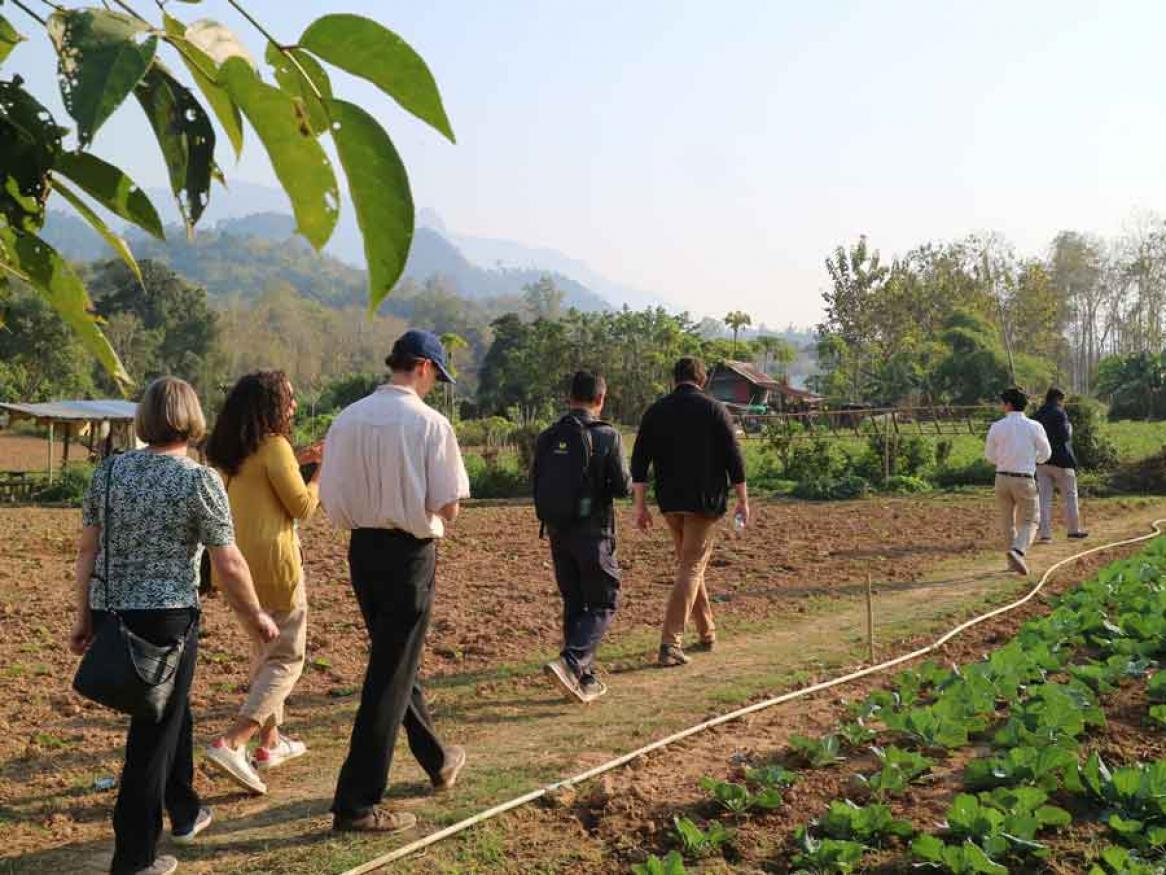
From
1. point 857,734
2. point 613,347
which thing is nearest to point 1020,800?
point 857,734

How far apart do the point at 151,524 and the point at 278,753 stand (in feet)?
5.90

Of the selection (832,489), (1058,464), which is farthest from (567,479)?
(832,489)

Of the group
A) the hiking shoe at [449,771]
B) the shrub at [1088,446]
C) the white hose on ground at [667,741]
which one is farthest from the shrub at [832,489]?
the hiking shoe at [449,771]

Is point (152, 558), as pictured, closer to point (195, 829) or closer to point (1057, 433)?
point (195, 829)

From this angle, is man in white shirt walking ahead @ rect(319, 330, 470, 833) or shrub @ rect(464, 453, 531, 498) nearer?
man in white shirt walking ahead @ rect(319, 330, 470, 833)

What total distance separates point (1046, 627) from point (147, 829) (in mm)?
5220

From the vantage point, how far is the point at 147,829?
3.49 meters

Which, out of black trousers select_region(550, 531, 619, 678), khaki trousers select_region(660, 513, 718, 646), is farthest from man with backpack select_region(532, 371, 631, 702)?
khaki trousers select_region(660, 513, 718, 646)

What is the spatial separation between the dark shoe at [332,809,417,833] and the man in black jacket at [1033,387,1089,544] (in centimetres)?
895

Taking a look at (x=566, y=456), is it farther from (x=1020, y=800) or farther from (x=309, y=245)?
(x=309, y=245)

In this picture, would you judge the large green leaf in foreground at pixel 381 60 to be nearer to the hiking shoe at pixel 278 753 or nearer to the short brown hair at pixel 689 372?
the hiking shoe at pixel 278 753

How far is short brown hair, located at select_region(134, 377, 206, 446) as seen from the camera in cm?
344

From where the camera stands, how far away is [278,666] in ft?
14.5

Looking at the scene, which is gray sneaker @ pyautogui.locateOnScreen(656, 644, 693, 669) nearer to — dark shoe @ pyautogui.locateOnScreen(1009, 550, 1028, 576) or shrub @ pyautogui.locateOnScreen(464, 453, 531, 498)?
dark shoe @ pyautogui.locateOnScreen(1009, 550, 1028, 576)
